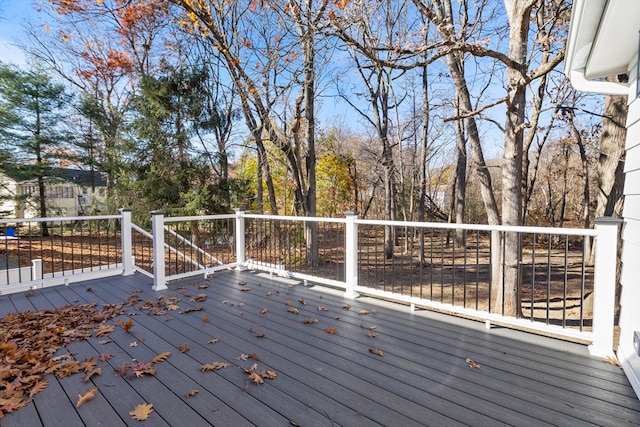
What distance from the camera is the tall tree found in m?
10.4

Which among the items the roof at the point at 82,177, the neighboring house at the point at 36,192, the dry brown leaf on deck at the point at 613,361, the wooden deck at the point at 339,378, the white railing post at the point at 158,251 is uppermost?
the roof at the point at 82,177

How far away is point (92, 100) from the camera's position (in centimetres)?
1220

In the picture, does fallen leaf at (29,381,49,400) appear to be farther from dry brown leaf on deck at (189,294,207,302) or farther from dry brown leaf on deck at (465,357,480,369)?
dry brown leaf on deck at (465,357,480,369)

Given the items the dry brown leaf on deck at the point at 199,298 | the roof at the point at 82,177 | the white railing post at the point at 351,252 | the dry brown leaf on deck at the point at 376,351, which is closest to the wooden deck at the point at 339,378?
the dry brown leaf on deck at the point at 376,351

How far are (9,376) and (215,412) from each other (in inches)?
58.7

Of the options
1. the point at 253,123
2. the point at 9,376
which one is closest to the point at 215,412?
the point at 9,376

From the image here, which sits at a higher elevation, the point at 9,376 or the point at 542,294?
the point at 9,376

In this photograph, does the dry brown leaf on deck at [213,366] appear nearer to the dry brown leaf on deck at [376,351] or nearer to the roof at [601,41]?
the dry brown leaf on deck at [376,351]

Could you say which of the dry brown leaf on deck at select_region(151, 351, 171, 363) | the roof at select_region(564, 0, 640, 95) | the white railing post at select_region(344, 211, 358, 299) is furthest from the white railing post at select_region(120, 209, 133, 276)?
the roof at select_region(564, 0, 640, 95)

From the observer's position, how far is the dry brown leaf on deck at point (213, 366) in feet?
7.55

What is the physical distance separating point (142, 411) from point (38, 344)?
1.52 metres

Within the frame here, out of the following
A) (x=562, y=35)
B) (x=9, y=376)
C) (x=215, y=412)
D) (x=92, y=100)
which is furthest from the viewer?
(x=92, y=100)

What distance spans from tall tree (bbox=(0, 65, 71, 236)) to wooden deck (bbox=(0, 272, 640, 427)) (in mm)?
10104

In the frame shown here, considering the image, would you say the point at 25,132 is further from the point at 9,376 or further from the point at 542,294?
the point at 542,294
